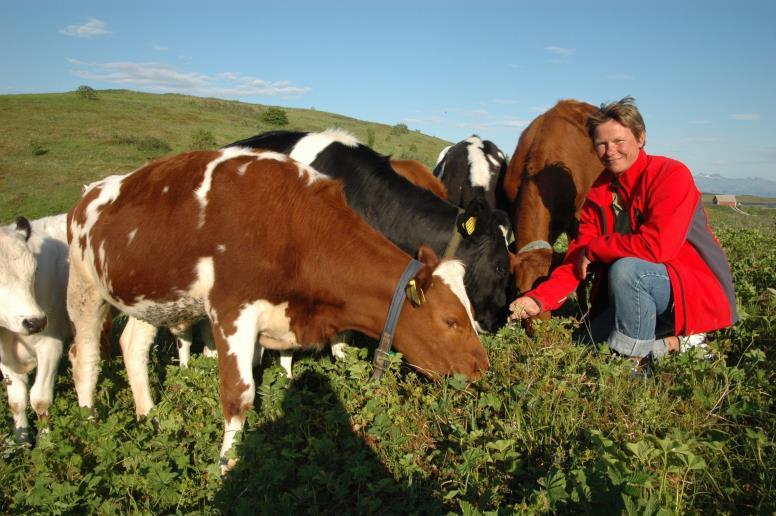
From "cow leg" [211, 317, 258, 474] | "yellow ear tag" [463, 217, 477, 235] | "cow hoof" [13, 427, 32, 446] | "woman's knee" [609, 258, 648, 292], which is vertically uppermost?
"yellow ear tag" [463, 217, 477, 235]

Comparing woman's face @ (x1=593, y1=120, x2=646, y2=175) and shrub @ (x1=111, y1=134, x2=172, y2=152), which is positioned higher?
woman's face @ (x1=593, y1=120, x2=646, y2=175)

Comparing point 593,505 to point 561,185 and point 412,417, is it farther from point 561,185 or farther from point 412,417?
point 561,185

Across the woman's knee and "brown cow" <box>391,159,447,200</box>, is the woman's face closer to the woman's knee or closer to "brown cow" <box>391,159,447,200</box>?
the woman's knee

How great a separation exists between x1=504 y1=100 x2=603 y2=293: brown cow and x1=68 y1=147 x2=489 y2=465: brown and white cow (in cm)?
189

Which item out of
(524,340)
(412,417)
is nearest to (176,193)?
(412,417)

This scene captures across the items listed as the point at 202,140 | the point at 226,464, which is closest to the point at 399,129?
the point at 202,140

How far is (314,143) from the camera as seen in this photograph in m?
5.80

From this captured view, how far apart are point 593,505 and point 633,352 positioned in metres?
2.16

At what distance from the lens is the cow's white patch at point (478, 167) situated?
27.6 ft

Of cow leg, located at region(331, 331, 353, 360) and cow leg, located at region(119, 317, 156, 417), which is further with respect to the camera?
cow leg, located at region(331, 331, 353, 360)

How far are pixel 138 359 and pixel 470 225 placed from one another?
3.30m

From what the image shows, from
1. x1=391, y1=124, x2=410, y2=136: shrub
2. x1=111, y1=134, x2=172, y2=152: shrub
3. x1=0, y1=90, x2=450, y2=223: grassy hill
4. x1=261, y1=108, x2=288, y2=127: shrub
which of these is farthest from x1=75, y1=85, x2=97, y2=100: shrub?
x1=391, y1=124, x2=410, y2=136: shrub

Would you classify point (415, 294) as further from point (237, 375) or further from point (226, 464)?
point (226, 464)

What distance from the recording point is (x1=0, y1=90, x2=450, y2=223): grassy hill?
91.0 ft
